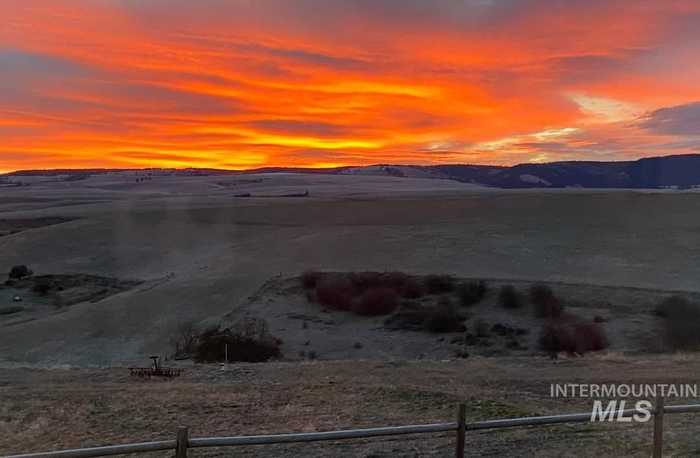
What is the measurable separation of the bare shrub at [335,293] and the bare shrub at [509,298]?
5.86 meters

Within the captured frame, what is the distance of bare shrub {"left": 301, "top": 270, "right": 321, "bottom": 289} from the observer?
87.7ft

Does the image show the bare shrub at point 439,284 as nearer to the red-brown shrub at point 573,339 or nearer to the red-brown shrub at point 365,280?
the red-brown shrub at point 365,280

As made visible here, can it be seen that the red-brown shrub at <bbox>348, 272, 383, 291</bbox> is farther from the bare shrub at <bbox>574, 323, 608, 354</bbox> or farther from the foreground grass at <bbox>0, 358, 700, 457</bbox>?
the foreground grass at <bbox>0, 358, 700, 457</bbox>

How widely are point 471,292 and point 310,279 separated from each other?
23.5 ft

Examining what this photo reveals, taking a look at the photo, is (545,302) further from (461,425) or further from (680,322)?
(461,425)

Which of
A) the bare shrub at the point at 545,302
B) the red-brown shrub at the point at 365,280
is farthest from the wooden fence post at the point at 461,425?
the red-brown shrub at the point at 365,280

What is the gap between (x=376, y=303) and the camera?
A: 23.7 m

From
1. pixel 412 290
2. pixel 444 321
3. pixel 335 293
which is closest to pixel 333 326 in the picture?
pixel 335 293

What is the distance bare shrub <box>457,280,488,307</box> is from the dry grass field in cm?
72

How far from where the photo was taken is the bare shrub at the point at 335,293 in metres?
24.4

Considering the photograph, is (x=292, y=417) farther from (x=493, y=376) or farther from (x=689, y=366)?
(x=689, y=366)

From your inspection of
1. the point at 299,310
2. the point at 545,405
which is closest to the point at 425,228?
the point at 299,310

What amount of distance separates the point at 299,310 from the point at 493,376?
39.8 ft

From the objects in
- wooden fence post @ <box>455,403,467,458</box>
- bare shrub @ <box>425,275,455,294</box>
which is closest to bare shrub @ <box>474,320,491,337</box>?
bare shrub @ <box>425,275,455,294</box>
